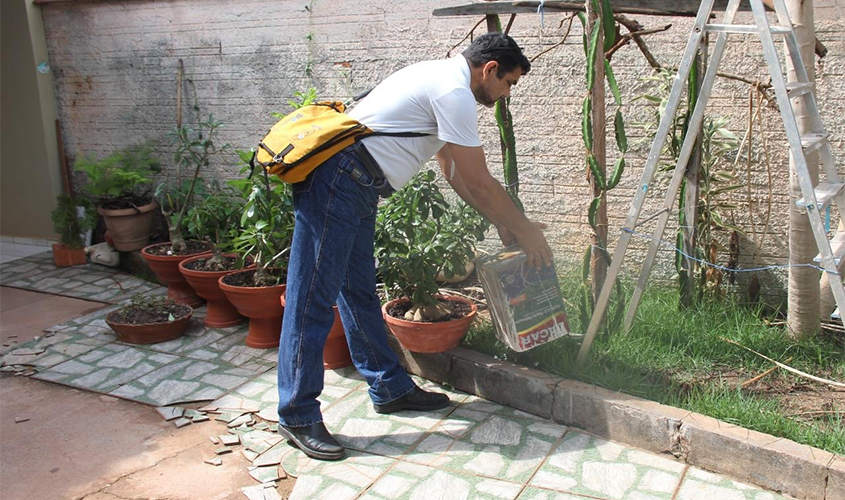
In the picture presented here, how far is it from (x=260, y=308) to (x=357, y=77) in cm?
206

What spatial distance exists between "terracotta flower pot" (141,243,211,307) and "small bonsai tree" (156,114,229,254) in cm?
20

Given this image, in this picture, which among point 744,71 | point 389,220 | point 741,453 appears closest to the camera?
Result: point 741,453

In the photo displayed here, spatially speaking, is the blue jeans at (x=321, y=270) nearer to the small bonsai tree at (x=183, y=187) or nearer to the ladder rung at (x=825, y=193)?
the ladder rung at (x=825, y=193)

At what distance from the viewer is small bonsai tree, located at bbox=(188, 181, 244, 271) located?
5.89m

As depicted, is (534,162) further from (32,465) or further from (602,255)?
(32,465)

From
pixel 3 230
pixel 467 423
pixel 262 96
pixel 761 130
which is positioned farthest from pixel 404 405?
pixel 3 230

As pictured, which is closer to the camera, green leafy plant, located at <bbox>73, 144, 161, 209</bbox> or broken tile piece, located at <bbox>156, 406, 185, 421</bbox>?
broken tile piece, located at <bbox>156, 406, 185, 421</bbox>

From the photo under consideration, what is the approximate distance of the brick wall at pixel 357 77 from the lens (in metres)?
5.04

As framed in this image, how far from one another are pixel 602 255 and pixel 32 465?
3.14 meters

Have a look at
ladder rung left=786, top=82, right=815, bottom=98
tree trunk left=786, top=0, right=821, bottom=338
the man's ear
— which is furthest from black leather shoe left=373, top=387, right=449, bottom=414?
ladder rung left=786, top=82, right=815, bottom=98

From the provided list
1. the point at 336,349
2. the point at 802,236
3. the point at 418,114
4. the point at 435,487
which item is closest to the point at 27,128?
the point at 336,349

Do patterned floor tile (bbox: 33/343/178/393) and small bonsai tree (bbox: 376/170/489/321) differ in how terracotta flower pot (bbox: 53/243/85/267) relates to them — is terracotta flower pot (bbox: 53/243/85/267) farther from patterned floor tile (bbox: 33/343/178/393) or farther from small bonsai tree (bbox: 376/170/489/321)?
small bonsai tree (bbox: 376/170/489/321)

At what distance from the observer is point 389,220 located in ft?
15.3

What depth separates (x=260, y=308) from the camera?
5.27 m
